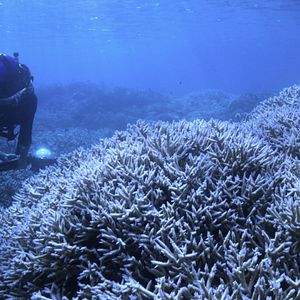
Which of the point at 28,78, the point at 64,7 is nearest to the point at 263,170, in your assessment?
the point at 28,78

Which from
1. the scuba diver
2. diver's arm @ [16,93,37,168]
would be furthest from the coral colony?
diver's arm @ [16,93,37,168]

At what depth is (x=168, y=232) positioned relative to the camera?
2.84m

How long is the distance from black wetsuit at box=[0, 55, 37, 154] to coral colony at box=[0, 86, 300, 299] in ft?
15.0

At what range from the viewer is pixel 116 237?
9.48 ft

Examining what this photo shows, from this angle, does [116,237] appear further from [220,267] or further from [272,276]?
[272,276]

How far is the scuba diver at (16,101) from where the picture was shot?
7578 millimetres

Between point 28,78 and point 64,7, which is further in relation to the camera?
point 64,7

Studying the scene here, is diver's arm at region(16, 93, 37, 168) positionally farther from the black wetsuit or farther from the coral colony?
the coral colony

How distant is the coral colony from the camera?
241 cm

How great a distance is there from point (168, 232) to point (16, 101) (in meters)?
6.34

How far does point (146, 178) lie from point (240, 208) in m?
1.01

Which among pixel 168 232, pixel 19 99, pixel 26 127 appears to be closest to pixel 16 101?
pixel 19 99

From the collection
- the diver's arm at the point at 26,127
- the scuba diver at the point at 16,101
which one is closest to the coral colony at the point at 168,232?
the scuba diver at the point at 16,101

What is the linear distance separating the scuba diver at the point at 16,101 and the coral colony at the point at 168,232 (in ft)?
14.9
